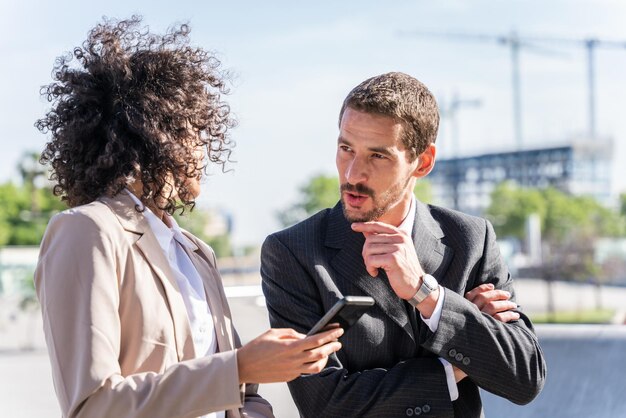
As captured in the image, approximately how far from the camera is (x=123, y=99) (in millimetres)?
1983

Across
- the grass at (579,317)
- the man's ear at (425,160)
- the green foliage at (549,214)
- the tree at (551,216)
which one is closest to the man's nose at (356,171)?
the man's ear at (425,160)

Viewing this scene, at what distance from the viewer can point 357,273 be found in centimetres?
259

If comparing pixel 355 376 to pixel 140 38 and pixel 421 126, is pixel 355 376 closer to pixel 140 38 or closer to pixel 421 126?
pixel 421 126

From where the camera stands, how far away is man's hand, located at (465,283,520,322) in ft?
8.42

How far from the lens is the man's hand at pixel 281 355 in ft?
5.76

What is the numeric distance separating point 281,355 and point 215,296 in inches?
17.8

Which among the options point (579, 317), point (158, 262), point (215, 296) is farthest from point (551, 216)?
point (158, 262)

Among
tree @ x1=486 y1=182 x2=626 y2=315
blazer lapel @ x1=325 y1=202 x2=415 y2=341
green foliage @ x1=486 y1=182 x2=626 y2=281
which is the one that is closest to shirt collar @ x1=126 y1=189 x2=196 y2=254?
blazer lapel @ x1=325 y1=202 x2=415 y2=341

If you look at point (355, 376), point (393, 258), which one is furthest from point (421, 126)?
point (355, 376)

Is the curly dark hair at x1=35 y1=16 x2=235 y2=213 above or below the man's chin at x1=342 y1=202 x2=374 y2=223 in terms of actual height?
above

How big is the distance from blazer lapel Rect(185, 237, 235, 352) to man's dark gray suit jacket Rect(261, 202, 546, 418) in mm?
336

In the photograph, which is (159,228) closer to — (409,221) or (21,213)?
(409,221)

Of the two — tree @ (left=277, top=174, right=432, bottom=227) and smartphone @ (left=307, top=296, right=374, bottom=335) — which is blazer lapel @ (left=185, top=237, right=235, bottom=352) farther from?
tree @ (left=277, top=174, right=432, bottom=227)

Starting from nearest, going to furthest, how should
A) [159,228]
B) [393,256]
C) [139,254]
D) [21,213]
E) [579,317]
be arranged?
[139,254] → [159,228] → [393,256] → [579,317] → [21,213]
